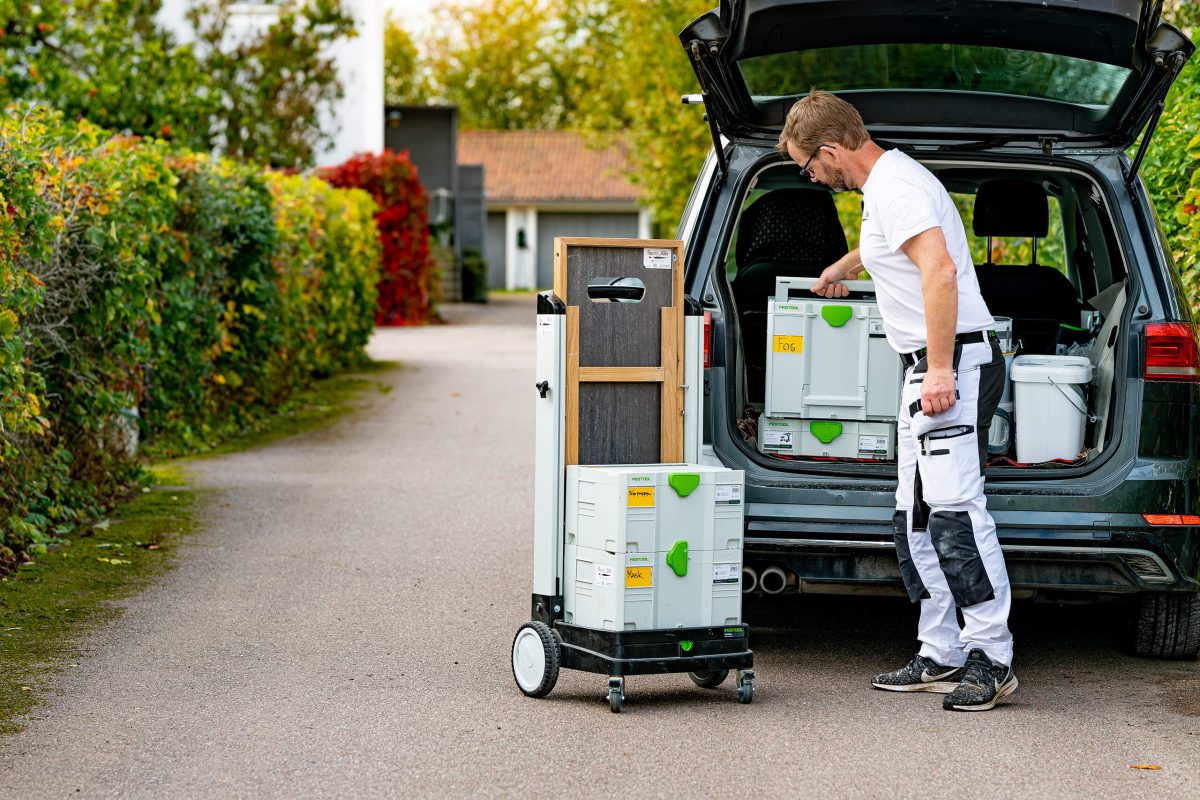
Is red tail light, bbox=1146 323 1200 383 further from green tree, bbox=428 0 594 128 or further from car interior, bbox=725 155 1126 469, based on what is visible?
green tree, bbox=428 0 594 128

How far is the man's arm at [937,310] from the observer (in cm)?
517

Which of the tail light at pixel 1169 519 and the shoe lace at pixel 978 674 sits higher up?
the tail light at pixel 1169 519

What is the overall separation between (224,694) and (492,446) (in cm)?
705

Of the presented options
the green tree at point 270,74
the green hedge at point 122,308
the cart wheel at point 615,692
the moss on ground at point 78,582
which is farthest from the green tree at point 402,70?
the cart wheel at point 615,692

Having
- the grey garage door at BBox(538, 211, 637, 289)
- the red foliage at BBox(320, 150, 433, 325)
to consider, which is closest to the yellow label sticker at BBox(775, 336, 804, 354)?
the red foliage at BBox(320, 150, 433, 325)

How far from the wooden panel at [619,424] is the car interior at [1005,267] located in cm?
44

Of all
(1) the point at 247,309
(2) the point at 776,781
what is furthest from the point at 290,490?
(2) the point at 776,781

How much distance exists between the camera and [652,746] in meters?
4.79

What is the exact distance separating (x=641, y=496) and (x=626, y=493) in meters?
0.06

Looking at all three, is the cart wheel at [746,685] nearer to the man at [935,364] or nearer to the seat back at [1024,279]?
the man at [935,364]

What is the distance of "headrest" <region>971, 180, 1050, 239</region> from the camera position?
6.75m

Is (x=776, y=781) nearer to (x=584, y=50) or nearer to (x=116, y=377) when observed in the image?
(x=116, y=377)

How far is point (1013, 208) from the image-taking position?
22.3 ft

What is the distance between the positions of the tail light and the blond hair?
154 cm
